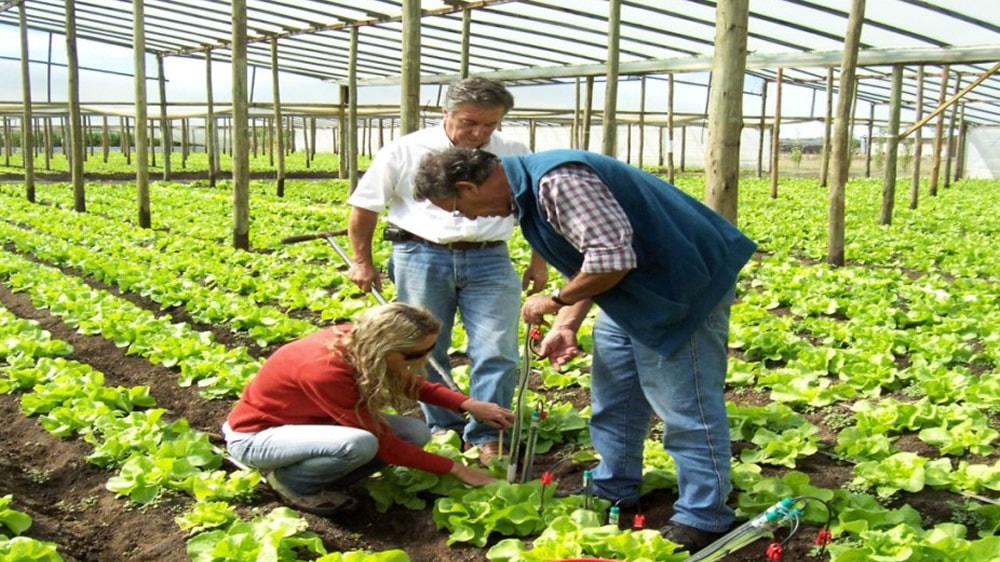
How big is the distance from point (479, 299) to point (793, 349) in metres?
2.69

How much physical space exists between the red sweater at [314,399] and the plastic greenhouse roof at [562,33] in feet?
25.7

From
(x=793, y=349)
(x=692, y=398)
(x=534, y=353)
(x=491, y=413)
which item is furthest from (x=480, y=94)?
(x=793, y=349)

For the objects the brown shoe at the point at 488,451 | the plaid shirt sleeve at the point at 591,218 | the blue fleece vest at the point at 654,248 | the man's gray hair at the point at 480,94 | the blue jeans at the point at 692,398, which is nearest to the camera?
the plaid shirt sleeve at the point at 591,218

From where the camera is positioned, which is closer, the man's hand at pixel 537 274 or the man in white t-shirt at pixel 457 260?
the man in white t-shirt at pixel 457 260

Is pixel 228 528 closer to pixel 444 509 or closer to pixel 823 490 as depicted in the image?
pixel 444 509

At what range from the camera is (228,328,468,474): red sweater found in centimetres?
351

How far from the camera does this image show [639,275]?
307 cm

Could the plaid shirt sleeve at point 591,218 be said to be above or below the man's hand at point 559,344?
above

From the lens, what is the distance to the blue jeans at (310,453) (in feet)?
11.4

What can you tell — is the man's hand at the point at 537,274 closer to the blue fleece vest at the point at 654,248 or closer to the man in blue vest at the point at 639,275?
the man in blue vest at the point at 639,275

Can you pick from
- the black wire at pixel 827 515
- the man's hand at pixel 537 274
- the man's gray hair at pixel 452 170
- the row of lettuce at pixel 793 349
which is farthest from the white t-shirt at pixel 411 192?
the black wire at pixel 827 515

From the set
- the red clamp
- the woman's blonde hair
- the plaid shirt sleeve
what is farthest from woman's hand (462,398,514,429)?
the red clamp

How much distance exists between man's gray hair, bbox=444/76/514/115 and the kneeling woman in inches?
38.6

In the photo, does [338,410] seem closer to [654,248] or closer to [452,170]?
[452,170]
